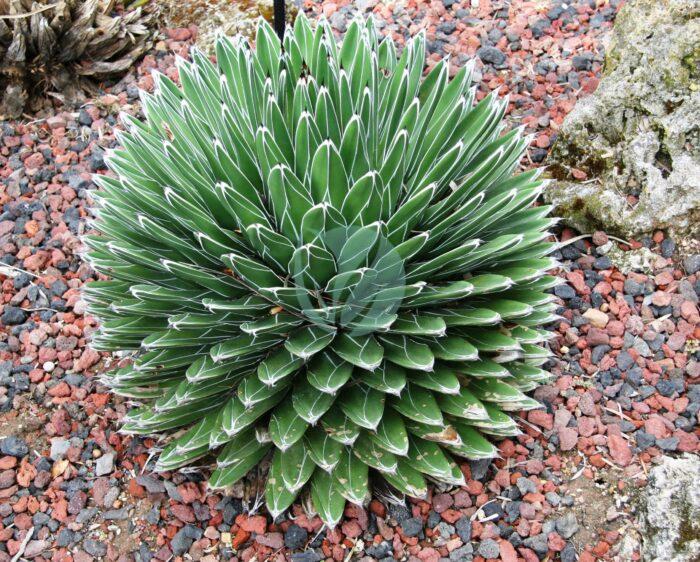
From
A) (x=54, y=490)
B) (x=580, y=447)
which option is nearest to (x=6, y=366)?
(x=54, y=490)

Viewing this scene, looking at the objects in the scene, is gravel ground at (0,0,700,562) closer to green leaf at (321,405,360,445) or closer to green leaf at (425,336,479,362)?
green leaf at (321,405,360,445)

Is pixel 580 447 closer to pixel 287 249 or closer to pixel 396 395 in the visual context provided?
pixel 396 395

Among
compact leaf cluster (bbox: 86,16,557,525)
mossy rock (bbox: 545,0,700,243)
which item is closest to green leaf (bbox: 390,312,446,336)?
compact leaf cluster (bbox: 86,16,557,525)

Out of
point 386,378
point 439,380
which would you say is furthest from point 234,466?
point 439,380

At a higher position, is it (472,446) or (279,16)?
(279,16)

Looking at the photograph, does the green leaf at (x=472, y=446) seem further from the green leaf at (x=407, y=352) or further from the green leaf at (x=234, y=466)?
the green leaf at (x=234, y=466)

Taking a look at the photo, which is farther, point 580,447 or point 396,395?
point 580,447

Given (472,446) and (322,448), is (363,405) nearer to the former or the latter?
(322,448)
